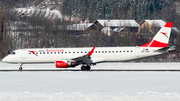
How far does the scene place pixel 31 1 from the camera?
617ft

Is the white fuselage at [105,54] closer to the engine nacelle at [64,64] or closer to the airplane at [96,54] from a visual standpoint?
the airplane at [96,54]

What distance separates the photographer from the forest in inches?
2837

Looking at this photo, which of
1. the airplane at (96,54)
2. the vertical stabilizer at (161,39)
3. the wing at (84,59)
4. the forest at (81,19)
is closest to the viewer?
the wing at (84,59)

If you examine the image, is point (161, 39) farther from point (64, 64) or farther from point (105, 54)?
point (64, 64)

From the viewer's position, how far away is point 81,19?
472 ft

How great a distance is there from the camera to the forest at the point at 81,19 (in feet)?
236

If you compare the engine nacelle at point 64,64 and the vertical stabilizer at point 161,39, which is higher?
the vertical stabilizer at point 161,39

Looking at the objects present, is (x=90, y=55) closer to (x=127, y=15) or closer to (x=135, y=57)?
(x=135, y=57)

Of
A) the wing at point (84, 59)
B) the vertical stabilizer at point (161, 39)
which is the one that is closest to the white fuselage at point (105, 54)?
the wing at point (84, 59)

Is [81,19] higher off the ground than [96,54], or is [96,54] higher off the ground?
[81,19]

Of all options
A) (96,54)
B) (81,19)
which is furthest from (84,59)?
(81,19)

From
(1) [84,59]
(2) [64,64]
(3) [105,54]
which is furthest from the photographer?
(3) [105,54]
